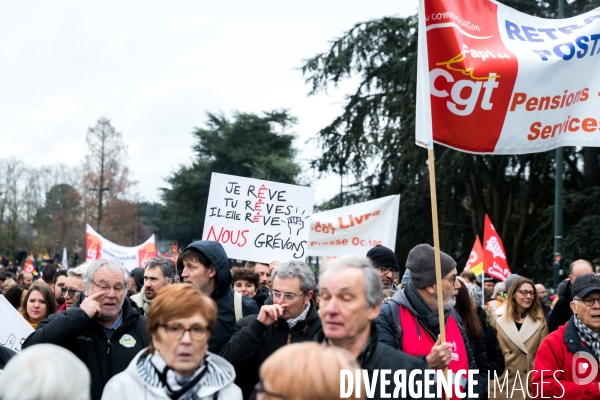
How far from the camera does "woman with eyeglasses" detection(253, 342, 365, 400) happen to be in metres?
2.54

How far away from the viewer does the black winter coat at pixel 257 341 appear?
4.47 m

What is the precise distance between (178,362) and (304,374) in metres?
1.02

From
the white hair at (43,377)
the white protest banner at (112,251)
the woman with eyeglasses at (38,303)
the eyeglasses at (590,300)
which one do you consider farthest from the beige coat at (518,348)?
the white protest banner at (112,251)

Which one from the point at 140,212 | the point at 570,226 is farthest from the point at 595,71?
the point at 140,212

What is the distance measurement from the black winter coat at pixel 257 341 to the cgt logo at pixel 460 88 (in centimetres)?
193

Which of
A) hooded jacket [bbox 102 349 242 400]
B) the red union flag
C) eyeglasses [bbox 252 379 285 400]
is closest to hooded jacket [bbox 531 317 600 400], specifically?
hooded jacket [bbox 102 349 242 400]

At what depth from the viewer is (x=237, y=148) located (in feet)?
174

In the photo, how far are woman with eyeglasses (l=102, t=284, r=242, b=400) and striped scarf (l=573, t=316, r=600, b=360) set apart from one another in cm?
267

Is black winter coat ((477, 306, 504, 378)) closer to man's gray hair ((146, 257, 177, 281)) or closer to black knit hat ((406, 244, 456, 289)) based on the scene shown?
black knit hat ((406, 244, 456, 289))

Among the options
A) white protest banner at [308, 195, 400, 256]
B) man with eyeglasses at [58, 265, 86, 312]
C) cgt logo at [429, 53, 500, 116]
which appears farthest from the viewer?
white protest banner at [308, 195, 400, 256]

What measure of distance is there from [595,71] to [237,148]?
155 ft

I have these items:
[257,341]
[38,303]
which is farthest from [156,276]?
[257,341]

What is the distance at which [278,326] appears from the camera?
4.65 meters

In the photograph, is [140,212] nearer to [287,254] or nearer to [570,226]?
[570,226]
